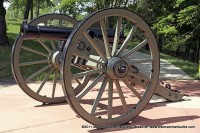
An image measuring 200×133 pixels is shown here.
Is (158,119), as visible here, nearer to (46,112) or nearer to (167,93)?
(167,93)

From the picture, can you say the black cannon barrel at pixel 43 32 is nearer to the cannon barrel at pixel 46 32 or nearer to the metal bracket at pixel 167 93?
the cannon barrel at pixel 46 32

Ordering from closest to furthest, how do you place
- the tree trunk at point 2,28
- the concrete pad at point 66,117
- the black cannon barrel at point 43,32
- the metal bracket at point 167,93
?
the concrete pad at point 66,117 → the black cannon barrel at point 43,32 → the metal bracket at point 167,93 → the tree trunk at point 2,28

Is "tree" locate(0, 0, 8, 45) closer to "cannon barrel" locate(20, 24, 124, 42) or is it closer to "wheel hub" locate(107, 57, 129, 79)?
"cannon barrel" locate(20, 24, 124, 42)

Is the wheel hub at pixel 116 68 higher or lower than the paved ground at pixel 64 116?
higher

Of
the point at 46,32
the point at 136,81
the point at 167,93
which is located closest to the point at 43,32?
the point at 46,32

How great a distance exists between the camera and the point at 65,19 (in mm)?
7469

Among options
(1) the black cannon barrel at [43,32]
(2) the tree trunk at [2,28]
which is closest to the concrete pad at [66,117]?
(1) the black cannon barrel at [43,32]

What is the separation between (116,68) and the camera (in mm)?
5562

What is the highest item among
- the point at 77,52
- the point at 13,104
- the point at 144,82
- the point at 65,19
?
the point at 65,19

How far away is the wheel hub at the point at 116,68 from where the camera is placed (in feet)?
18.2

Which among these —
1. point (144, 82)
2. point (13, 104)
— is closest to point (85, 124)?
point (144, 82)

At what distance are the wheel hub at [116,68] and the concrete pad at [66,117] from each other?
78 cm

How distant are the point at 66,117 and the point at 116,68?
127 centimetres

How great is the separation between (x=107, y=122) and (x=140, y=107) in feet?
2.18
